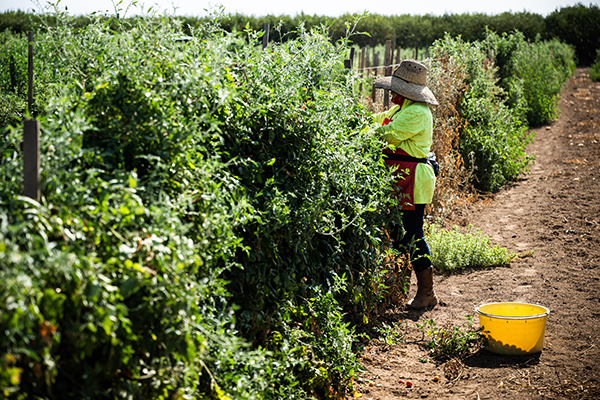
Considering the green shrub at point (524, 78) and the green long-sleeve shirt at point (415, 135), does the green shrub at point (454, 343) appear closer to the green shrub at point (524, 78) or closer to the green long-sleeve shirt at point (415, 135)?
the green long-sleeve shirt at point (415, 135)

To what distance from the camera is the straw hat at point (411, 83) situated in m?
4.26

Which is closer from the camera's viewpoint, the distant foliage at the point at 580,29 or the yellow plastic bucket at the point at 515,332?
the yellow plastic bucket at the point at 515,332

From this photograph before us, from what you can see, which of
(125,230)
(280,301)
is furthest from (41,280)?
(280,301)

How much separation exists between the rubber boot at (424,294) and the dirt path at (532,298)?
3.5 inches

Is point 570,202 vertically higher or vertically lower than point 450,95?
lower

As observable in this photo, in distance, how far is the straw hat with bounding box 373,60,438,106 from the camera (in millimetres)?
4262

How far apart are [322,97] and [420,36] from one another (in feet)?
103

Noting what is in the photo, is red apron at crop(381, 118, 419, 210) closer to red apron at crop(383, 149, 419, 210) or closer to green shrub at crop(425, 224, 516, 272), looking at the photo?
red apron at crop(383, 149, 419, 210)

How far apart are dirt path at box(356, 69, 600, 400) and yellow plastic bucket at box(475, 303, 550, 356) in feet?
0.22

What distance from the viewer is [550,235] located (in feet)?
20.0

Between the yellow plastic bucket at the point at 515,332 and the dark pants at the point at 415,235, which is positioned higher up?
the dark pants at the point at 415,235

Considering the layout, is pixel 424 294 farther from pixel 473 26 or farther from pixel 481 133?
pixel 473 26

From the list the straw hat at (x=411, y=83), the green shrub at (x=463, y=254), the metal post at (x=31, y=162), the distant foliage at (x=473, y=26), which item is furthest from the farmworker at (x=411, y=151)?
the distant foliage at (x=473, y=26)

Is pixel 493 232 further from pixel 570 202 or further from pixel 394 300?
pixel 394 300
